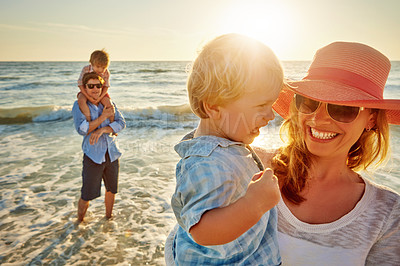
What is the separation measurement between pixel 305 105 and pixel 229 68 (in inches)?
35.5

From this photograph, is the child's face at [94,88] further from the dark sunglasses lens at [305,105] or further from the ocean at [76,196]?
the dark sunglasses lens at [305,105]

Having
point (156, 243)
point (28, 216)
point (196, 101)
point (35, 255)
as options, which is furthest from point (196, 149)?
point (28, 216)

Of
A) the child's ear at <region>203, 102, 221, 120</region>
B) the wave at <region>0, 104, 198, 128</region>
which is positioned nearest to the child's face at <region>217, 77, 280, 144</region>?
the child's ear at <region>203, 102, 221, 120</region>

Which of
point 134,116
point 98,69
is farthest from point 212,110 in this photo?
point 134,116

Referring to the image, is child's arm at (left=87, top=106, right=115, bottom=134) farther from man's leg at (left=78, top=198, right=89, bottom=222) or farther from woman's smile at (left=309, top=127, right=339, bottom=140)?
woman's smile at (left=309, top=127, right=339, bottom=140)

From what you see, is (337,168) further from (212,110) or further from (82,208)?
(82,208)

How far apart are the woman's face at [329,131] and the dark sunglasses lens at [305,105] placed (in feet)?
0.09

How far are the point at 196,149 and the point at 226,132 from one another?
212 millimetres

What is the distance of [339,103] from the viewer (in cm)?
173

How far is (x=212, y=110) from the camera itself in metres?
1.37

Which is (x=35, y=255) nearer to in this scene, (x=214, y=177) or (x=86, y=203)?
(x=86, y=203)

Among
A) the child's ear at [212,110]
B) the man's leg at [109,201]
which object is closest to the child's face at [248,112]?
the child's ear at [212,110]

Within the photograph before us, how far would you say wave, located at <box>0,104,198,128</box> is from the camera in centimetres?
1179

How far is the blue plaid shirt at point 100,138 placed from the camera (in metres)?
3.89
